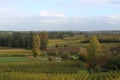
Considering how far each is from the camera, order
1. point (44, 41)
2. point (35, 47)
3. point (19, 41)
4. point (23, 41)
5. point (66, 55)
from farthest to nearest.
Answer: point (19, 41)
point (23, 41)
point (44, 41)
point (35, 47)
point (66, 55)

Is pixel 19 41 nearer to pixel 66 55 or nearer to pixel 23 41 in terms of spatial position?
pixel 23 41

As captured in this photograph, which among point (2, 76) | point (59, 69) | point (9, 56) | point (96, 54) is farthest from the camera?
point (9, 56)

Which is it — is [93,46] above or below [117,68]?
above

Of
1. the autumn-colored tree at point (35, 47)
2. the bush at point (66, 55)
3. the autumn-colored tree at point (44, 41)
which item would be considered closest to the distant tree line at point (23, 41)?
the autumn-colored tree at point (44, 41)

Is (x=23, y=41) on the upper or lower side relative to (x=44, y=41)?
upper

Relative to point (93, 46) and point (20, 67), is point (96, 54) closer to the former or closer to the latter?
point (93, 46)

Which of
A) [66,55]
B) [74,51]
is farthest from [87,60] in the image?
[74,51]

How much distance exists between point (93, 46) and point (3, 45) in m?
58.5

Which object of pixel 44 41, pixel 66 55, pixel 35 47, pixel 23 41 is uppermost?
pixel 23 41

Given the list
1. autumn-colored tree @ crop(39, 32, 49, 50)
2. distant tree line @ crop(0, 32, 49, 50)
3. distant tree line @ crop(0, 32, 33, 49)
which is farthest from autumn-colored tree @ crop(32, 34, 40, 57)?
distant tree line @ crop(0, 32, 33, 49)

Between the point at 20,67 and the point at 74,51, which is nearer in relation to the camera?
the point at 20,67

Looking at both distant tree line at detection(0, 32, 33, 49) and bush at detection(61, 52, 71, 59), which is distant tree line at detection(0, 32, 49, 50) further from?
bush at detection(61, 52, 71, 59)

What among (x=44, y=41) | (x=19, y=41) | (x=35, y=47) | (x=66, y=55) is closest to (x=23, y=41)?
(x=19, y=41)

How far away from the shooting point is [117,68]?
221ft
